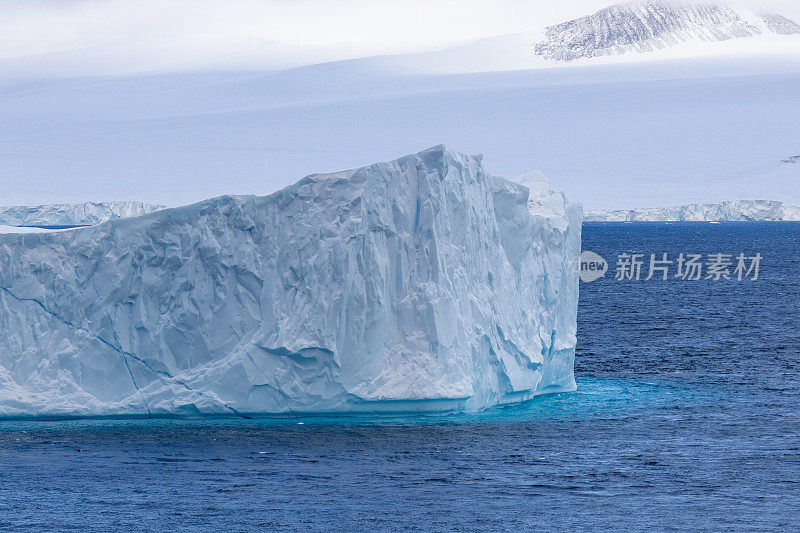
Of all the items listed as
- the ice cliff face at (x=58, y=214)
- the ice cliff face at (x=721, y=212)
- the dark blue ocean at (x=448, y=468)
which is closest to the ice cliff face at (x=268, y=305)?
the dark blue ocean at (x=448, y=468)

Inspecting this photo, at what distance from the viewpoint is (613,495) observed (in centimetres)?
1988

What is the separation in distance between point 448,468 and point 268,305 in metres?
6.02

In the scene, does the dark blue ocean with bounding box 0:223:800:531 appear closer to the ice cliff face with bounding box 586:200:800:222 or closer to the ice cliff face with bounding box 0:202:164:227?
the ice cliff face with bounding box 0:202:164:227

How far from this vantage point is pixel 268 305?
25.0 meters

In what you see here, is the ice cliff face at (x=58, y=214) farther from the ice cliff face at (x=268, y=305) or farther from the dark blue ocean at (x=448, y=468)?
the ice cliff face at (x=268, y=305)

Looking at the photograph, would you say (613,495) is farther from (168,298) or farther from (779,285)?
(779,285)

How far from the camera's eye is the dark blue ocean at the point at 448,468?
60.4ft

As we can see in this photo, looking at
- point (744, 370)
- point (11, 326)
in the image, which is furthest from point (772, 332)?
point (11, 326)

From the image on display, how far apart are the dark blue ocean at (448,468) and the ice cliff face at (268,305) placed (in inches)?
31.7

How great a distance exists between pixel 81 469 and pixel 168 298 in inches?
199

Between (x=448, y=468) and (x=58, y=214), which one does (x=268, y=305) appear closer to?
(x=448, y=468)

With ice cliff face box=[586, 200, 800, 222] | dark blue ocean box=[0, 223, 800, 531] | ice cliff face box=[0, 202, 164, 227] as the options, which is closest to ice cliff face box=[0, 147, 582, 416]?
dark blue ocean box=[0, 223, 800, 531]

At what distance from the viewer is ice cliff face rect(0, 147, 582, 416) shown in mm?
24516

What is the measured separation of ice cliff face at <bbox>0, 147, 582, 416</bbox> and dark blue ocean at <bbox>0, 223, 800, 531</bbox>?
81 centimetres
